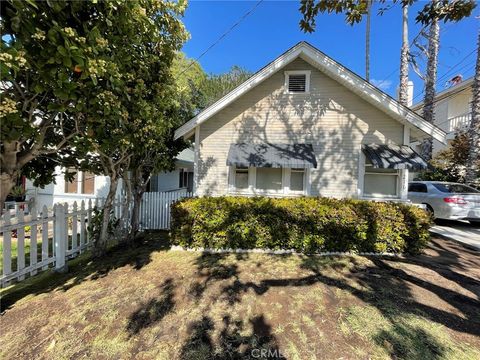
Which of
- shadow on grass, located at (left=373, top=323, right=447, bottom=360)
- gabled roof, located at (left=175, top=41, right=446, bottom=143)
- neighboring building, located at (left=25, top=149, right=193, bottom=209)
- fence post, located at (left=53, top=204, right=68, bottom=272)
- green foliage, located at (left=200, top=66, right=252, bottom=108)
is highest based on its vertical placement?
green foliage, located at (left=200, top=66, right=252, bottom=108)

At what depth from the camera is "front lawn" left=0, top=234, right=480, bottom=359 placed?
291cm

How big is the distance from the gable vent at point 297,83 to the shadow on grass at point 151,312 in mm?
7333

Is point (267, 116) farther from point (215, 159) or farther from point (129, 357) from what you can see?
point (129, 357)

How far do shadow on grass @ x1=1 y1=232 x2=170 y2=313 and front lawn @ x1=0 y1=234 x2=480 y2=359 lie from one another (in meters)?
0.03

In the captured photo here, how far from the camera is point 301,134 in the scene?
825 centimetres

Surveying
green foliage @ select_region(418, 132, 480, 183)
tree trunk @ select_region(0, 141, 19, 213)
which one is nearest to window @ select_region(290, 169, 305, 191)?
tree trunk @ select_region(0, 141, 19, 213)

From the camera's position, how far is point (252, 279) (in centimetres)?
464

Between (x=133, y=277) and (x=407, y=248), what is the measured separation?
6.73 metres

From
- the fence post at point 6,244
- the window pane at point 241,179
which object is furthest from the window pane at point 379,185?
the fence post at point 6,244

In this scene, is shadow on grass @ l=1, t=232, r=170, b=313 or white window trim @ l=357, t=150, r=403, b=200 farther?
white window trim @ l=357, t=150, r=403, b=200

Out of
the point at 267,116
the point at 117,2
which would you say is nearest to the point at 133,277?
the point at 117,2

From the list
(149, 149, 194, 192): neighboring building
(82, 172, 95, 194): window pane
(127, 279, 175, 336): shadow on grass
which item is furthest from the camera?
(149, 149, 194, 192): neighboring building

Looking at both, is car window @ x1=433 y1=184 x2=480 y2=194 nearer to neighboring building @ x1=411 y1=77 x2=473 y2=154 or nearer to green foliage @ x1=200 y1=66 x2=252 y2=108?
neighboring building @ x1=411 y1=77 x2=473 y2=154

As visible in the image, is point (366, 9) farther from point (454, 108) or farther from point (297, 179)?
point (454, 108)
